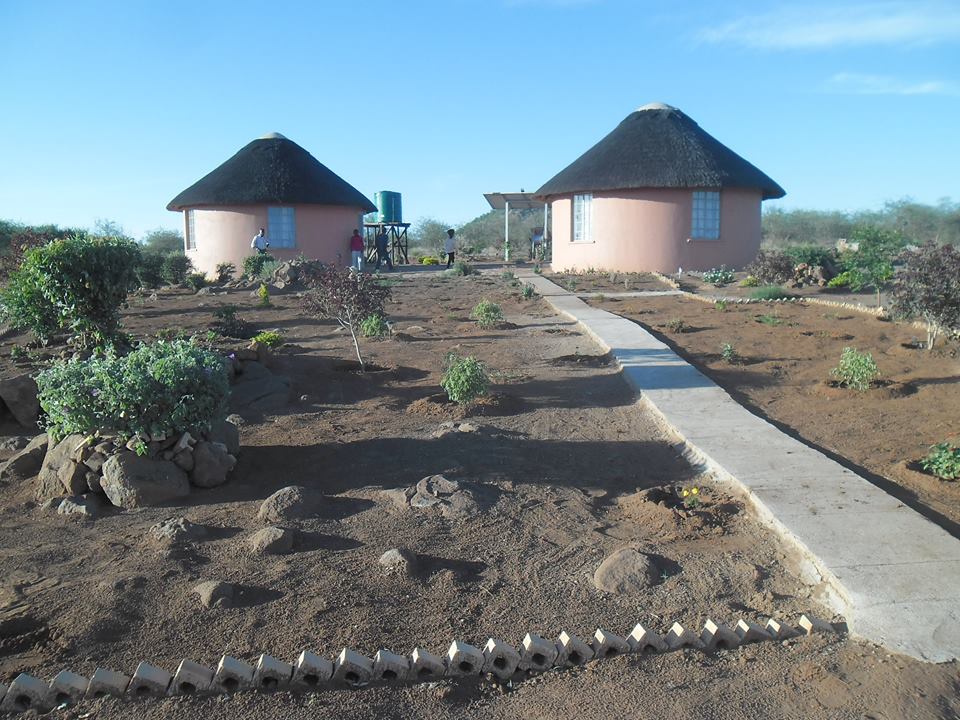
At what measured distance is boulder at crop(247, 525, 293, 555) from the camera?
454 cm

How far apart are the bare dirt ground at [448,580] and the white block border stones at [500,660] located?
65mm

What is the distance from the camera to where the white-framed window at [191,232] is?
2817 centimetres

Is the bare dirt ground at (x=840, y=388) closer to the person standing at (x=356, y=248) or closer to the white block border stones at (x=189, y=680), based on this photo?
the white block border stones at (x=189, y=680)

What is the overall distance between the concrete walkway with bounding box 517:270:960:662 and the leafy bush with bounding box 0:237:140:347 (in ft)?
19.2

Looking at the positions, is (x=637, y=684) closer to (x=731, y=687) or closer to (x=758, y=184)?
(x=731, y=687)

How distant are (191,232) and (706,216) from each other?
16.8 m

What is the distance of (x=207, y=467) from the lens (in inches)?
Result: 223

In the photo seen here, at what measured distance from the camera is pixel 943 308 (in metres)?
10.2

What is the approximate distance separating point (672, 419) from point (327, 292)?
428cm

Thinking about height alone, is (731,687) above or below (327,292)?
below

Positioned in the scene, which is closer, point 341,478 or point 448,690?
point 448,690

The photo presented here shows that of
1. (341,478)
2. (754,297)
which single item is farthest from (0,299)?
(754,297)

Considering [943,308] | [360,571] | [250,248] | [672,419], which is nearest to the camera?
[360,571]

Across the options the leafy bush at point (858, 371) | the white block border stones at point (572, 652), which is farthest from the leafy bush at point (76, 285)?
the leafy bush at point (858, 371)
